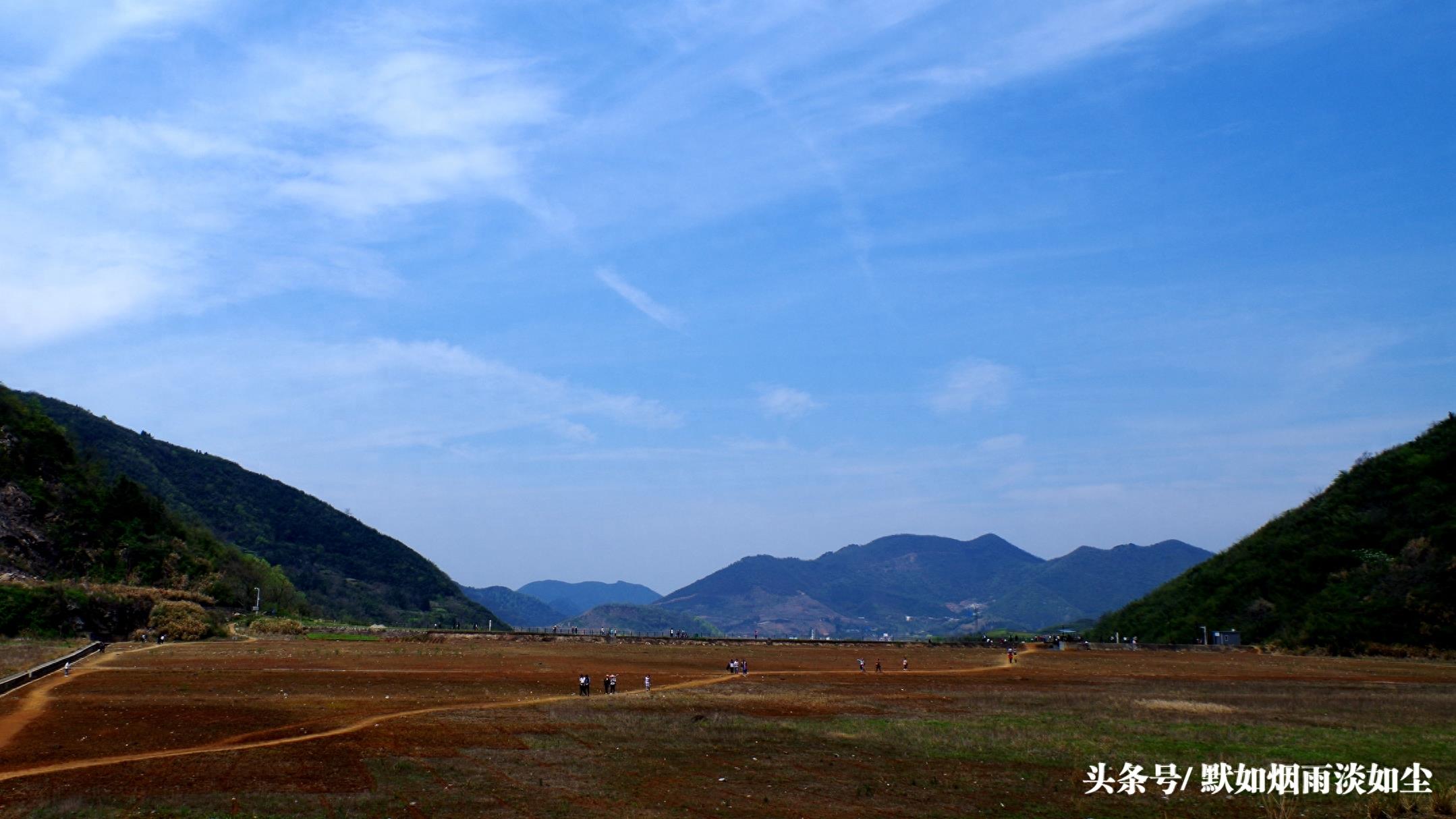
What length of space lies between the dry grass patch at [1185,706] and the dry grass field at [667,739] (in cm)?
22

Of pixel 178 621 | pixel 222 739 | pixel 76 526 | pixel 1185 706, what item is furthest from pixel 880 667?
pixel 76 526

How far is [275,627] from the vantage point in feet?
257

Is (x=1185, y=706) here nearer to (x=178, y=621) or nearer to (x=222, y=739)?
(x=222, y=739)

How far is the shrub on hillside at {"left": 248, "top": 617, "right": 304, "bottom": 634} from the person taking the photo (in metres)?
77.6

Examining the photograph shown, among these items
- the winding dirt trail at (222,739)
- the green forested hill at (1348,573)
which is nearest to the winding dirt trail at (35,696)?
the winding dirt trail at (222,739)

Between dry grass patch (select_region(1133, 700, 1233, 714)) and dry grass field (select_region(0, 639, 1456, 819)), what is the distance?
216 millimetres

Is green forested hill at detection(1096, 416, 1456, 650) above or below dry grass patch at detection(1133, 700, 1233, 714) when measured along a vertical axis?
above

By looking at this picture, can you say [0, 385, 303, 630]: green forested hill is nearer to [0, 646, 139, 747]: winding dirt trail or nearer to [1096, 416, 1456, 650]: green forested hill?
[0, 646, 139, 747]: winding dirt trail

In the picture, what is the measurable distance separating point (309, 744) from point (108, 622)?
185 ft

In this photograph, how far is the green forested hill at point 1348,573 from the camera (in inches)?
2499

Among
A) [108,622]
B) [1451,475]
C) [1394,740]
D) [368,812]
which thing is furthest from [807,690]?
[1451,475]

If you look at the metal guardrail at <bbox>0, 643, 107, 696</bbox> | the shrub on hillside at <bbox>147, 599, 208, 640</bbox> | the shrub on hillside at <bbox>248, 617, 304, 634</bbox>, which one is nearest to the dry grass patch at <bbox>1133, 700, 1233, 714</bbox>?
the metal guardrail at <bbox>0, 643, 107, 696</bbox>

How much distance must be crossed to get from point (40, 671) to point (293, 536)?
15857 centimetres

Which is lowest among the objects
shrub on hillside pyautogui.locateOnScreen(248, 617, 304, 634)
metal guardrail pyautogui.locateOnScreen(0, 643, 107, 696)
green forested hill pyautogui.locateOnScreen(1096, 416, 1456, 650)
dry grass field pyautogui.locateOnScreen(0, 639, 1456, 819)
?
shrub on hillside pyautogui.locateOnScreen(248, 617, 304, 634)
